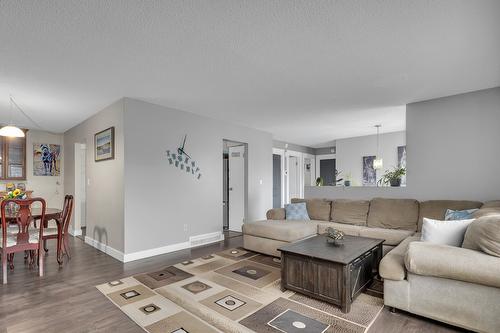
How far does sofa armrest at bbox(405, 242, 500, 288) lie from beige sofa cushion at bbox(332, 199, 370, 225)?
2.14 metres

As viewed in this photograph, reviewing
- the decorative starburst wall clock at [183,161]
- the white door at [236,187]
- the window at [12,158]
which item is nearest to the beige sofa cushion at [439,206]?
the white door at [236,187]

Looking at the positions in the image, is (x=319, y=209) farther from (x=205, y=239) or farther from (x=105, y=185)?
(x=105, y=185)

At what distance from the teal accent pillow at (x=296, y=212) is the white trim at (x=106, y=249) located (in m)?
2.79

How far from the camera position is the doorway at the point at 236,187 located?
6141mm

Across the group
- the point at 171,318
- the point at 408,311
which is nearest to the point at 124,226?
the point at 171,318

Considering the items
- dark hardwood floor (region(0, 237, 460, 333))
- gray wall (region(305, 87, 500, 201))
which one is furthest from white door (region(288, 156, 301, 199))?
dark hardwood floor (region(0, 237, 460, 333))

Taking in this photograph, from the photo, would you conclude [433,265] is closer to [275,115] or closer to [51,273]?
[275,115]

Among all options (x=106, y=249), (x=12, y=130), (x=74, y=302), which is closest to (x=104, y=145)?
(x=12, y=130)

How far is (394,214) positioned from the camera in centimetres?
405

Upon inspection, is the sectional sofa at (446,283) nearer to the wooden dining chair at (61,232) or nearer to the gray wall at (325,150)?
the wooden dining chair at (61,232)

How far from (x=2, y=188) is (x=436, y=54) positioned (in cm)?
803

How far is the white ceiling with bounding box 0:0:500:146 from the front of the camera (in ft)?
6.27

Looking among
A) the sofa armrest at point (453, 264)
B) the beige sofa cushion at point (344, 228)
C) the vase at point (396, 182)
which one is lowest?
the beige sofa cushion at point (344, 228)

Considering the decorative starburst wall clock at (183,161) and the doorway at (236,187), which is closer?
the decorative starburst wall clock at (183,161)
